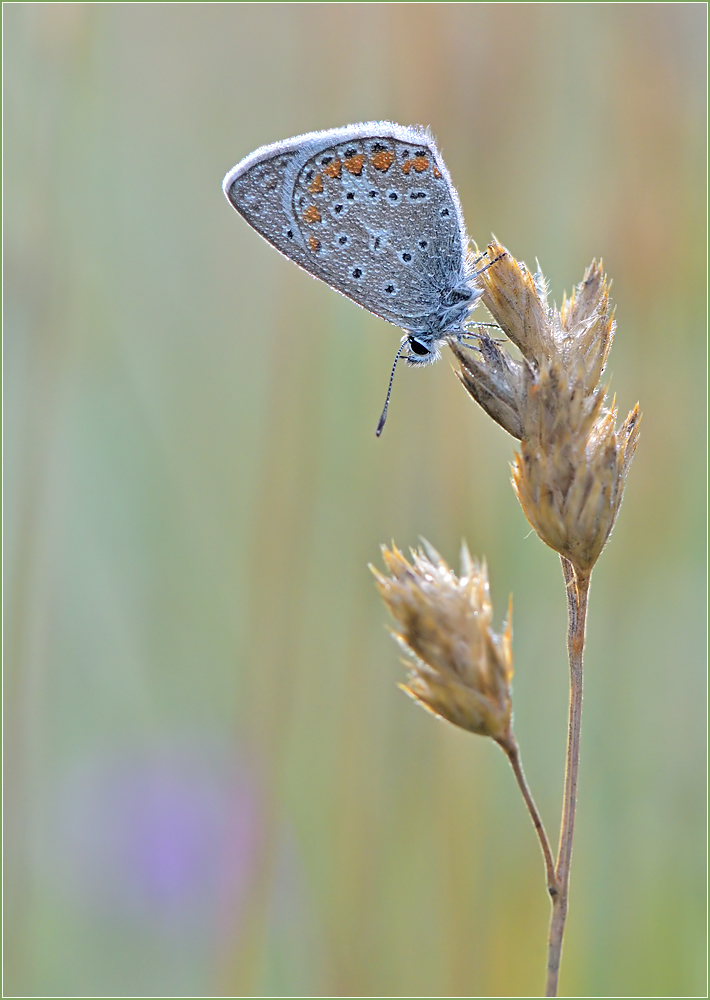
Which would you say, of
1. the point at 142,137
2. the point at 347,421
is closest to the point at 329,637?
the point at 347,421

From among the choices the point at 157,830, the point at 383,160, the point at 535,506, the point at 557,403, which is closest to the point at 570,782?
the point at 535,506

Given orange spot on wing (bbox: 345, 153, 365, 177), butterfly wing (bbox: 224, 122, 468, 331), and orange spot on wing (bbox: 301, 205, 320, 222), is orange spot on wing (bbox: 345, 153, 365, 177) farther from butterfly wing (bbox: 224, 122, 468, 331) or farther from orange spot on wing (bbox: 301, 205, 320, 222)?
orange spot on wing (bbox: 301, 205, 320, 222)

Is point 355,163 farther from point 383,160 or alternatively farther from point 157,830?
point 157,830

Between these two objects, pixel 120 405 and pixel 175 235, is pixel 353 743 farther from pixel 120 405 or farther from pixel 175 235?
pixel 175 235

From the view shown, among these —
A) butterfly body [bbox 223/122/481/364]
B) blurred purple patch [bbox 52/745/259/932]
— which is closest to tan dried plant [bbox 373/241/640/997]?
Answer: butterfly body [bbox 223/122/481/364]

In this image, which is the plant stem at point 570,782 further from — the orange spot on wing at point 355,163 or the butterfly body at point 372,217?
the orange spot on wing at point 355,163

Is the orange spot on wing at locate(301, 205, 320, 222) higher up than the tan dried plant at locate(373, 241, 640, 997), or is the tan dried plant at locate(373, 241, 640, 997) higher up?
the orange spot on wing at locate(301, 205, 320, 222)

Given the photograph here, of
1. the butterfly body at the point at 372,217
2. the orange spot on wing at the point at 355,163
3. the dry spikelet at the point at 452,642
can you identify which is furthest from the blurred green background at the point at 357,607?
the dry spikelet at the point at 452,642
